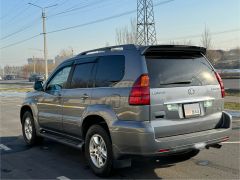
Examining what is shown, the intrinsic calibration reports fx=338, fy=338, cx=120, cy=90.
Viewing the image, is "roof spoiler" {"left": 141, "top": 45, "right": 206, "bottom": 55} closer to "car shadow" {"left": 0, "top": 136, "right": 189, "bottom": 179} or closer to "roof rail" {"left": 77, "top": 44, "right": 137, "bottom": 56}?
"roof rail" {"left": 77, "top": 44, "right": 137, "bottom": 56}

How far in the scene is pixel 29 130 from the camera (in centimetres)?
760

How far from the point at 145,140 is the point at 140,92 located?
64 centimetres

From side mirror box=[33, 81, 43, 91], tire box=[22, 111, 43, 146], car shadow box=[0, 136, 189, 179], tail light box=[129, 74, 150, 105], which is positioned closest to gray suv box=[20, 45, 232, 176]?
tail light box=[129, 74, 150, 105]

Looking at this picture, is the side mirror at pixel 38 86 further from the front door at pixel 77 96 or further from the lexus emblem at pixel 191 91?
the lexus emblem at pixel 191 91

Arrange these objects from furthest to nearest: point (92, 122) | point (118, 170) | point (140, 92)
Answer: point (92, 122) → point (118, 170) → point (140, 92)

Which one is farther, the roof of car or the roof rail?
the roof rail

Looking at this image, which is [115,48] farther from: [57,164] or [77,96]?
[57,164]

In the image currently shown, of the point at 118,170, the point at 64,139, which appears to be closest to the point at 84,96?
the point at 64,139

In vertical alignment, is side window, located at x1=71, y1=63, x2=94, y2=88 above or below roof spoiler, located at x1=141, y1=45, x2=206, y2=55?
below

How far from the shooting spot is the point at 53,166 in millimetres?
5844

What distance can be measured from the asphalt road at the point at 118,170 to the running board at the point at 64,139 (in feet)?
1.22

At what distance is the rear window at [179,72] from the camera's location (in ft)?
15.5

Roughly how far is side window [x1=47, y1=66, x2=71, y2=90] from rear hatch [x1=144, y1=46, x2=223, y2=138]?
210cm

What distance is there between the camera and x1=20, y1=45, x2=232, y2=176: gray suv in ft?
14.9
